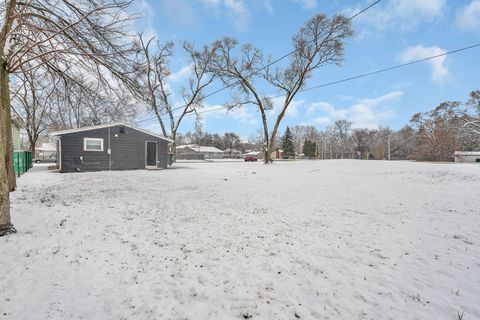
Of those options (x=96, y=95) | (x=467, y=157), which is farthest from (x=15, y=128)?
(x=467, y=157)

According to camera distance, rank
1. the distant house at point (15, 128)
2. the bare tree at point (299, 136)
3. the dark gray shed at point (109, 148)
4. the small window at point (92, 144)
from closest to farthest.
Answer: the distant house at point (15, 128)
the dark gray shed at point (109, 148)
the small window at point (92, 144)
the bare tree at point (299, 136)

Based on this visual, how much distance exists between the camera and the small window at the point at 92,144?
1595 cm

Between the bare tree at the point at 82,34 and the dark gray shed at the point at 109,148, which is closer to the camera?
the bare tree at the point at 82,34

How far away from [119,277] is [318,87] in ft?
63.5

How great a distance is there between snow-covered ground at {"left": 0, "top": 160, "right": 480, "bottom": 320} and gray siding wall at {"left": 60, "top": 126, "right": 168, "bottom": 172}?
10.8 m

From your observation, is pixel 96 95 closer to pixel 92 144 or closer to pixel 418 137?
pixel 92 144

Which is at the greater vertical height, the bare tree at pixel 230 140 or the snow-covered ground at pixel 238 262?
the bare tree at pixel 230 140

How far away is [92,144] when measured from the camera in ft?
53.0

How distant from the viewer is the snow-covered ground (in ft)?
7.68

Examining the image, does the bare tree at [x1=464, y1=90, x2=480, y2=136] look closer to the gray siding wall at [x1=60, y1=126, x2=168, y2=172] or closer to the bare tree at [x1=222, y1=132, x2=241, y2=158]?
the gray siding wall at [x1=60, y1=126, x2=168, y2=172]

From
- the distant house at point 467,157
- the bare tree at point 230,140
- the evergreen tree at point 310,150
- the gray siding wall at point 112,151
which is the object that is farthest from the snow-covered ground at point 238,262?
the bare tree at point 230,140

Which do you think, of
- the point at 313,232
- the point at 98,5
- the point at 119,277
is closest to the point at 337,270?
the point at 313,232

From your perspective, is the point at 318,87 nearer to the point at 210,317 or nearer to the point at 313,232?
the point at 313,232

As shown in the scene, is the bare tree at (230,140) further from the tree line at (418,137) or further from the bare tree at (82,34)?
the bare tree at (82,34)
